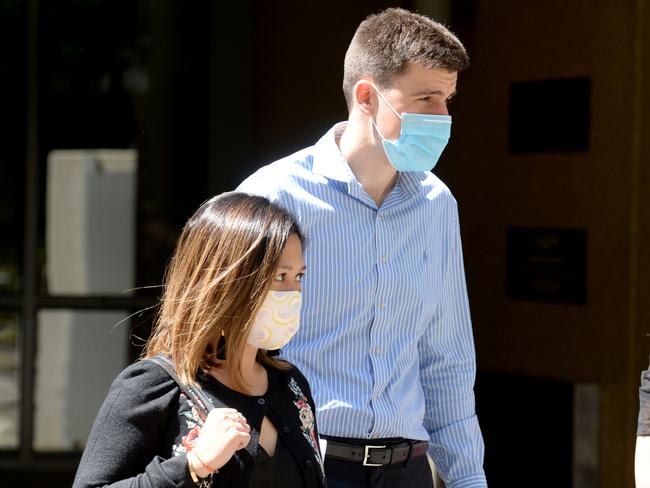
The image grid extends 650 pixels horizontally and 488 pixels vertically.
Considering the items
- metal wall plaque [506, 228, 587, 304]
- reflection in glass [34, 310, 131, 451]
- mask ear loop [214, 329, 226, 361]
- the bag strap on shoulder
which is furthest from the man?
reflection in glass [34, 310, 131, 451]

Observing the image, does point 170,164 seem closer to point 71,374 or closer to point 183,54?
point 183,54

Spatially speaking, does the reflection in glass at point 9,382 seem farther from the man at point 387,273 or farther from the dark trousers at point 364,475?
the dark trousers at point 364,475

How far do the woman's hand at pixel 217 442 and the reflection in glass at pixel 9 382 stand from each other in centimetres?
502

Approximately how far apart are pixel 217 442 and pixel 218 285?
0.95 ft

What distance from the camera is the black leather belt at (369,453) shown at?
263cm

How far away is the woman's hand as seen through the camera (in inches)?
69.7

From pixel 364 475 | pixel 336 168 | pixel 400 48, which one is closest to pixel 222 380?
pixel 364 475

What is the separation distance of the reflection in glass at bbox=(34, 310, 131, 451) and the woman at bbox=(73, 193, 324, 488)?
461cm

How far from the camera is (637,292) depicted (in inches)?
209

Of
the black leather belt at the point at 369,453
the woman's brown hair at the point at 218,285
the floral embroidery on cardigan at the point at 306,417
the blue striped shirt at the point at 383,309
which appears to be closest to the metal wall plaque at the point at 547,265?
the blue striped shirt at the point at 383,309

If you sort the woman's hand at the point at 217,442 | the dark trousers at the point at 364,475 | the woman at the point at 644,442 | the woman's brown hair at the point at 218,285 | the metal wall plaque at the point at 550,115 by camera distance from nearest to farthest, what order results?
the woman's hand at the point at 217,442
the woman's brown hair at the point at 218,285
the woman at the point at 644,442
the dark trousers at the point at 364,475
the metal wall plaque at the point at 550,115

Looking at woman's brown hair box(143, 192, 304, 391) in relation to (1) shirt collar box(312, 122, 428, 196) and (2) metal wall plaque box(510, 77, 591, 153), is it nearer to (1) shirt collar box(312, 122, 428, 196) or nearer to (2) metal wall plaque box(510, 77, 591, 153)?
(1) shirt collar box(312, 122, 428, 196)

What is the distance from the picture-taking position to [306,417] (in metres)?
2.09

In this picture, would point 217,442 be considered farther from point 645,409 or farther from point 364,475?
point 645,409
